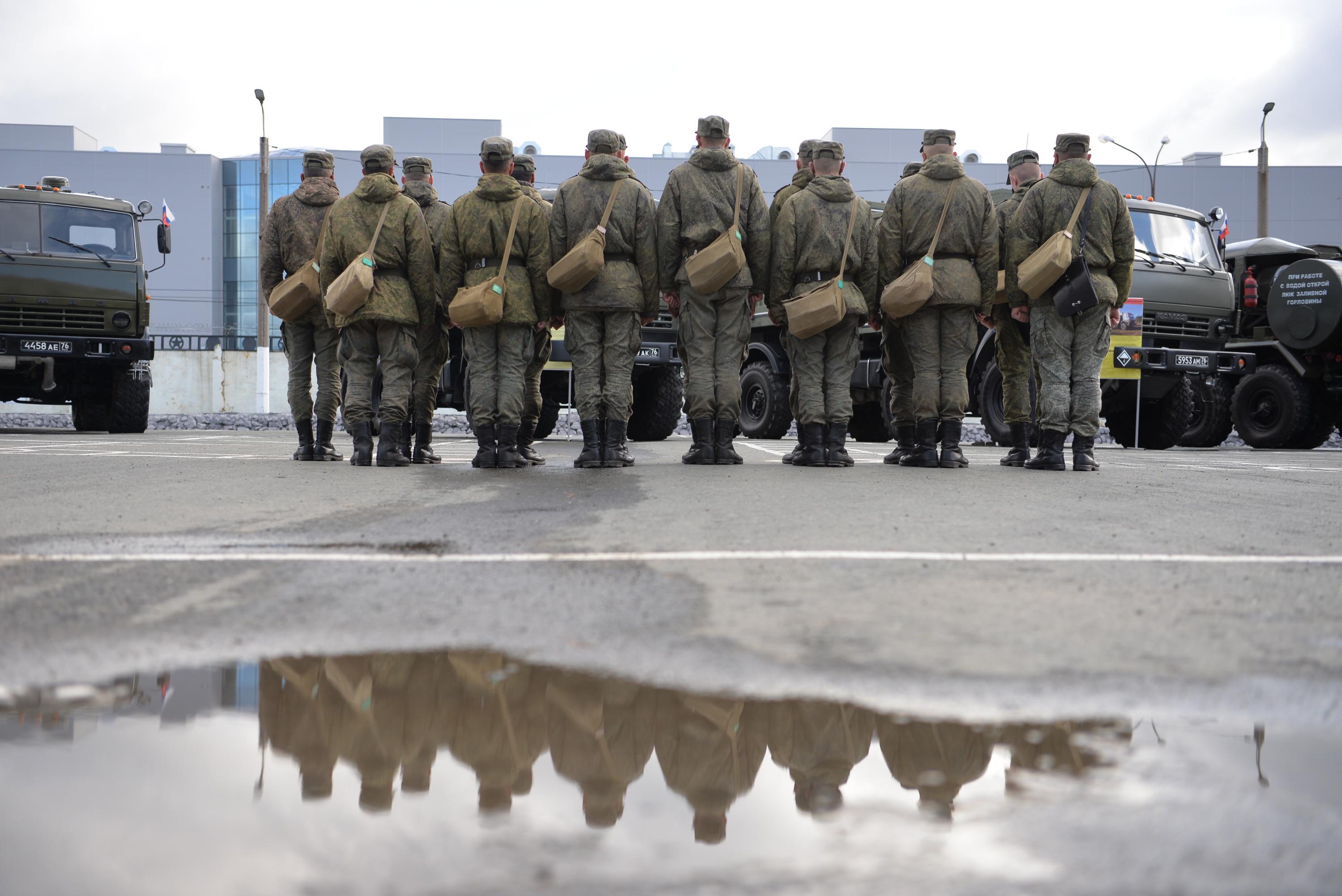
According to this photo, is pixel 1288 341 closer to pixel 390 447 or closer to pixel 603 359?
pixel 603 359

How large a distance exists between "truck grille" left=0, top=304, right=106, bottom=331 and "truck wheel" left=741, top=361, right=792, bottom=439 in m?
7.66

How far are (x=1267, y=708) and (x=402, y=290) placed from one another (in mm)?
6832

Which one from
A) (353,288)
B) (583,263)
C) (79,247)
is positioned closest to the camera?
(583,263)

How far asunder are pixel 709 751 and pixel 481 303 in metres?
6.08

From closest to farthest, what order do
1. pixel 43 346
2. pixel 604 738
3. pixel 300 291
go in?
pixel 604 738 < pixel 300 291 < pixel 43 346

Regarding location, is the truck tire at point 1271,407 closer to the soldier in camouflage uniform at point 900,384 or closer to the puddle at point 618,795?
the soldier in camouflage uniform at point 900,384

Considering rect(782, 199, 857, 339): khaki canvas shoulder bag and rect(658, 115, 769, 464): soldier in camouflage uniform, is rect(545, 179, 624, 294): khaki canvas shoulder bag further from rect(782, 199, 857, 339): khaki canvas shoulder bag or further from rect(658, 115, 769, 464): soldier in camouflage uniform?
rect(782, 199, 857, 339): khaki canvas shoulder bag

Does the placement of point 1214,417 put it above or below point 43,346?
below

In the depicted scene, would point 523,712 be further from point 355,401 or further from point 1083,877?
point 355,401

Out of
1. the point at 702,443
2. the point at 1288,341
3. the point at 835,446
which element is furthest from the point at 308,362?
the point at 1288,341

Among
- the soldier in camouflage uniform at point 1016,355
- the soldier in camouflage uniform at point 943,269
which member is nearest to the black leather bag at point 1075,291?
the soldier in camouflage uniform at point 943,269

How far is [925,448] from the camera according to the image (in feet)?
28.7

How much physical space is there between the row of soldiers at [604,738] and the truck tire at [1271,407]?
1495cm

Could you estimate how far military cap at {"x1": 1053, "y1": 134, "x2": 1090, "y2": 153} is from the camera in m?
8.51
